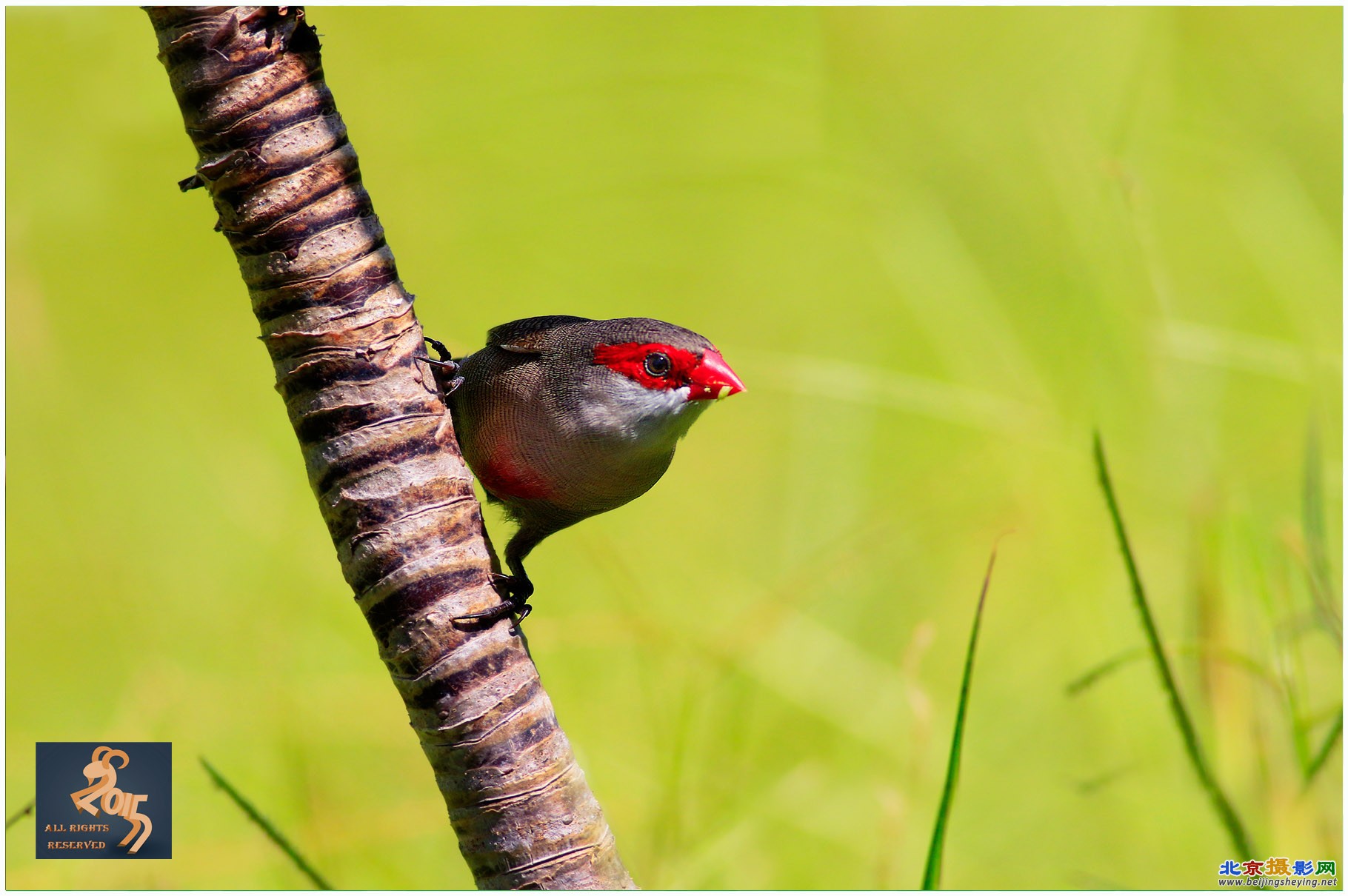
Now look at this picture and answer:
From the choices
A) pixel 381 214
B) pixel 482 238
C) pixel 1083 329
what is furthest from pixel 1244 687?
pixel 381 214

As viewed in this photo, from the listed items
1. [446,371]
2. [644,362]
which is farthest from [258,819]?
[644,362]

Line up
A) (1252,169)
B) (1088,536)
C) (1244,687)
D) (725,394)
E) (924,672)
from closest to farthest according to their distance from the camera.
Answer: (725,394) < (1244,687) < (1252,169) < (1088,536) < (924,672)

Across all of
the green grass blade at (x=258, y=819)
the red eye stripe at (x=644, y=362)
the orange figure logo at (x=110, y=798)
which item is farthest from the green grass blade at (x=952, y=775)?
the orange figure logo at (x=110, y=798)

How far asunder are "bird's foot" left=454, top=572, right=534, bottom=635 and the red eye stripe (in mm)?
659

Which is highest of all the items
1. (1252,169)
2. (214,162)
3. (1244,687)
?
(1252,169)

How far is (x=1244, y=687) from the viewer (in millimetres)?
4055

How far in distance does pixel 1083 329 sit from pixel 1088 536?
5.04 feet

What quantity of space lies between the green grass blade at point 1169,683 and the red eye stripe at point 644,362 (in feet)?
3.55

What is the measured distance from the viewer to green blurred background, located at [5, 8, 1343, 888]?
4.54m

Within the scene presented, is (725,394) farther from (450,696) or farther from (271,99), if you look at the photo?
(271,99)

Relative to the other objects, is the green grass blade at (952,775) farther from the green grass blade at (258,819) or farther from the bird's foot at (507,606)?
the green grass blade at (258,819)

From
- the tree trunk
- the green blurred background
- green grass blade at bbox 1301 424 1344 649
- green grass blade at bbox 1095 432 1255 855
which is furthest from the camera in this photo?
the green blurred background

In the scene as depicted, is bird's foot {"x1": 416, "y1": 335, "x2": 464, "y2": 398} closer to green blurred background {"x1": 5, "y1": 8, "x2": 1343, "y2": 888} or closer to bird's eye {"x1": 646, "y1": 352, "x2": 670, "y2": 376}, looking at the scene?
bird's eye {"x1": 646, "y1": 352, "x2": 670, "y2": 376}

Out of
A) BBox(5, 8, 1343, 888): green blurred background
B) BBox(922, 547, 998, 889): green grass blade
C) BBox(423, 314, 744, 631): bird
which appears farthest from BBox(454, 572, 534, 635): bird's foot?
BBox(922, 547, 998, 889): green grass blade
